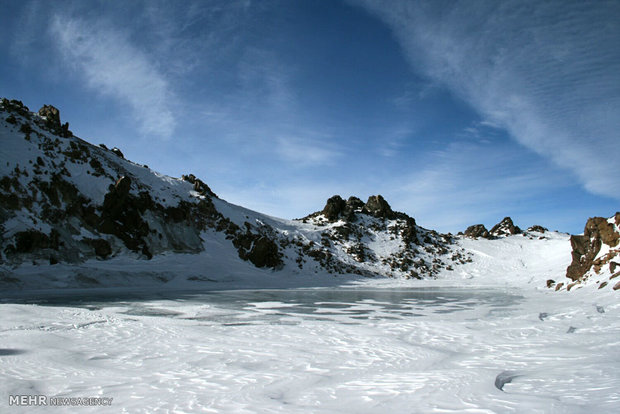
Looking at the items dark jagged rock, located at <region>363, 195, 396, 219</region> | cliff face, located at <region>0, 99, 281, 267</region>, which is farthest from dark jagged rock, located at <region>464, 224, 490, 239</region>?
cliff face, located at <region>0, 99, 281, 267</region>

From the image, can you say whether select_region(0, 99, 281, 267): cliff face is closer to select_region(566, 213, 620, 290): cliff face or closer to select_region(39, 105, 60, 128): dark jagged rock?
select_region(39, 105, 60, 128): dark jagged rock

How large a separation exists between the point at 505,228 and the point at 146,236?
249ft

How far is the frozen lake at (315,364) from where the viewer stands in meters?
3.57

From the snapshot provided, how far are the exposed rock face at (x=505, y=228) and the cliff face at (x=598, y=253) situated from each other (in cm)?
6021

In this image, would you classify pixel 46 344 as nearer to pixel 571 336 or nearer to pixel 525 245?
pixel 571 336

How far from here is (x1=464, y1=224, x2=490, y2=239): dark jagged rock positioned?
7119 centimetres

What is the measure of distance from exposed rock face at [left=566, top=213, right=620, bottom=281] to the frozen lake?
11232 mm

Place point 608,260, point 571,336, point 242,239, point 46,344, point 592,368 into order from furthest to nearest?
point 242,239
point 608,260
point 571,336
point 46,344
point 592,368

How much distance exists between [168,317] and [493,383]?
8668mm

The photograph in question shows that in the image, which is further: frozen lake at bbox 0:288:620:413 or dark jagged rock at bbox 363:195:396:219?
dark jagged rock at bbox 363:195:396:219

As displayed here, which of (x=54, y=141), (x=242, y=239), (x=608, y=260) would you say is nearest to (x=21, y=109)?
(x=54, y=141)

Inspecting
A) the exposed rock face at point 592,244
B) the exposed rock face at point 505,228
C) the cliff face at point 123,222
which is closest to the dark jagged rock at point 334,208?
the cliff face at point 123,222

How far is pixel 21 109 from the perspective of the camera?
34094mm

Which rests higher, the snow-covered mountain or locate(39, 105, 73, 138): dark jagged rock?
locate(39, 105, 73, 138): dark jagged rock
